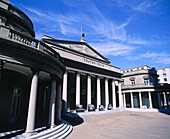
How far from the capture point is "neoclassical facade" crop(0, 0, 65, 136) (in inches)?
261

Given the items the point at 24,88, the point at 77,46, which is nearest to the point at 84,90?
the point at 77,46

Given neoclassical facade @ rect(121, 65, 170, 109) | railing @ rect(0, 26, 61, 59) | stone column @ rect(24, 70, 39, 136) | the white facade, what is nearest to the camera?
railing @ rect(0, 26, 61, 59)

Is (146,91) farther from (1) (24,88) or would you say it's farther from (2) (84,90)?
(1) (24,88)

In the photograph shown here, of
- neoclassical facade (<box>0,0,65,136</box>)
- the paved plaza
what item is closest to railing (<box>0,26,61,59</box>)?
neoclassical facade (<box>0,0,65,136</box>)

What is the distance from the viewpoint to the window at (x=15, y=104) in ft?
32.5

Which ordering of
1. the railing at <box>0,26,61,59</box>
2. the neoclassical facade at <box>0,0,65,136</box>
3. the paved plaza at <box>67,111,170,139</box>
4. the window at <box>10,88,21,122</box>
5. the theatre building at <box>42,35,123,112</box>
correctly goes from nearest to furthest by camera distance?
the railing at <box>0,26,61,59</box>, the neoclassical facade at <box>0,0,65,136</box>, the paved plaza at <box>67,111,170,139</box>, the window at <box>10,88,21,122</box>, the theatre building at <box>42,35,123,112</box>

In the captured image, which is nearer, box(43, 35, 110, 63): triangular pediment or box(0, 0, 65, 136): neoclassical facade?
box(0, 0, 65, 136): neoclassical facade

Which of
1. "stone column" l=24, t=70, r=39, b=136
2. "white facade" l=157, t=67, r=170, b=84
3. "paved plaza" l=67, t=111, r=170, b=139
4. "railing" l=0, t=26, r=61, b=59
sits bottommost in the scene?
"paved plaza" l=67, t=111, r=170, b=139

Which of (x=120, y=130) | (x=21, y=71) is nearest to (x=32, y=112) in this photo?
(x=21, y=71)

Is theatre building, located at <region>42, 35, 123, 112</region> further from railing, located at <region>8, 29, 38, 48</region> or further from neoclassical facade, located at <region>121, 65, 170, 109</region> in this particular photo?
railing, located at <region>8, 29, 38, 48</region>

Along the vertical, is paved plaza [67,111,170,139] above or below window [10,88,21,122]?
below

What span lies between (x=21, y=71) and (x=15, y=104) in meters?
3.12

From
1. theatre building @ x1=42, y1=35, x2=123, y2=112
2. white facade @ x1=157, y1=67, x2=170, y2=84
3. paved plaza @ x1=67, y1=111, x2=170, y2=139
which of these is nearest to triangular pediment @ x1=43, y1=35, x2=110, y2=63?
theatre building @ x1=42, y1=35, x2=123, y2=112

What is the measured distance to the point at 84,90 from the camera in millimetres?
24734
